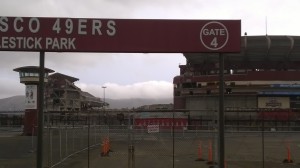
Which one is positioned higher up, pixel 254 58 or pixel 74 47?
pixel 254 58

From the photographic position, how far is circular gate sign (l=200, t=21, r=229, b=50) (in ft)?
33.3

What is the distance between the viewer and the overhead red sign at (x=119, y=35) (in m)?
10.2

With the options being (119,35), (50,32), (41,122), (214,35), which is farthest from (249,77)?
(50,32)

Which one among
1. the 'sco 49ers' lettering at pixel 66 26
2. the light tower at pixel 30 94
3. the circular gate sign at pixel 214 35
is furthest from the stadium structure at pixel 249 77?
the 'sco 49ers' lettering at pixel 66 26

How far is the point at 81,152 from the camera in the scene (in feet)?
88.2

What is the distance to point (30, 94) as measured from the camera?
45000 mm

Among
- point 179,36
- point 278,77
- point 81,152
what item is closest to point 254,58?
point 278,77

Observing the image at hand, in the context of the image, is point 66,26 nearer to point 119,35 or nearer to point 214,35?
point 119,35

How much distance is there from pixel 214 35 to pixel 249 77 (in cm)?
8093

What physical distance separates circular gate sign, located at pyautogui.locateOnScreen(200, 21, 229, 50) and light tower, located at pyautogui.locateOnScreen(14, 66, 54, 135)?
3566 cm

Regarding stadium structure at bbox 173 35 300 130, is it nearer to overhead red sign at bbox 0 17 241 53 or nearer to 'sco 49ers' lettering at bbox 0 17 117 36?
overhead red sign at bbox 0 17 241 53

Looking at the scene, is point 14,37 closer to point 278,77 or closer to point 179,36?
point 179,36

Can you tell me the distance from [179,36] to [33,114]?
120 ft

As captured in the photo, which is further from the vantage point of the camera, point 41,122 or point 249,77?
point 249,77
